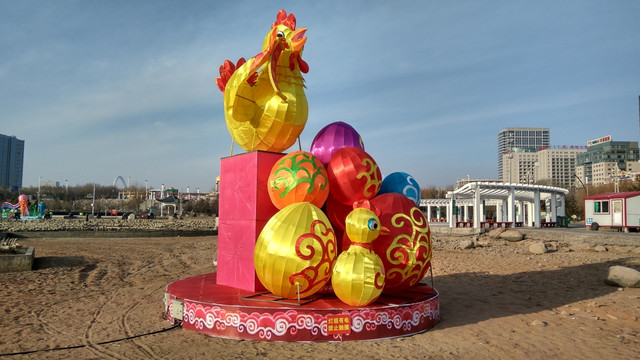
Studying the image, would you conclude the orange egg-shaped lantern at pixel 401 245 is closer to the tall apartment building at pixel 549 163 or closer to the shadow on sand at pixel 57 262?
the shadow on sand at pixel 57 262

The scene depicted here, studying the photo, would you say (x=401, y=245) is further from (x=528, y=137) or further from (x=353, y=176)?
(x=528, y=137)

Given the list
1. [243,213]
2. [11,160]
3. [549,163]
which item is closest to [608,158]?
[549,163]

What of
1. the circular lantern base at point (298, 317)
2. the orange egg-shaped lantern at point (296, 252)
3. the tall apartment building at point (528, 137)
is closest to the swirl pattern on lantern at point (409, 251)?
the circular lantern base at point (298, 317)

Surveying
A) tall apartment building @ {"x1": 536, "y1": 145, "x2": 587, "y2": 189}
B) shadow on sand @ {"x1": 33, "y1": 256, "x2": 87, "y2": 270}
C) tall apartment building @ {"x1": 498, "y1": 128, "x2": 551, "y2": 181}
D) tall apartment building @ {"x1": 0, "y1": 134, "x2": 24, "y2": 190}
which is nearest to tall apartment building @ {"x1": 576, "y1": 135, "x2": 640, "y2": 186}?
tall apartment building @ {"x1": 536, "y1": 145, "x2": 587, "y2": 189}

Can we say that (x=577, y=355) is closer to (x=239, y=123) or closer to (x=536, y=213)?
(x=239, y=123)

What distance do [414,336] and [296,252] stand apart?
2.86 metres

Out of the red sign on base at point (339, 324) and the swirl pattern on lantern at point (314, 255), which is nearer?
the red sign on base at point (339, 324)

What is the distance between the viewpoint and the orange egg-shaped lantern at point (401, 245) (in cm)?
839

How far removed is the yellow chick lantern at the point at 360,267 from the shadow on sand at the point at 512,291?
2359 millimetres

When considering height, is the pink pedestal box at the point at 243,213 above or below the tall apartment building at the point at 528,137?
below

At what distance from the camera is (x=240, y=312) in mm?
7586

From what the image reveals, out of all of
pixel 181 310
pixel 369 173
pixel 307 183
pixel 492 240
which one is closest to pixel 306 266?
pixel 307 183

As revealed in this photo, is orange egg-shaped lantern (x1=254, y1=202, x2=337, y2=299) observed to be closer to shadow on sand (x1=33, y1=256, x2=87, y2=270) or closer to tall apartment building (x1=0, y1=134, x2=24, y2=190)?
shadow on sand (x1=33, y1=256, x2=87, y2=270)

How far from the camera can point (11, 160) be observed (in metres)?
139
